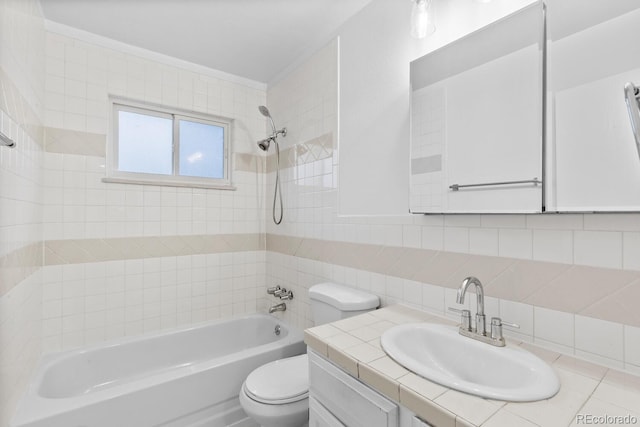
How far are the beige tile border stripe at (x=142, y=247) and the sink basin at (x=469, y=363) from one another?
1819mm

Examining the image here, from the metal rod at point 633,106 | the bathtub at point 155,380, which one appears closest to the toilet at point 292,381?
the bathtub at point 155,380

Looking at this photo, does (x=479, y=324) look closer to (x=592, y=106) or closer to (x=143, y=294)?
(x=592, y=106)

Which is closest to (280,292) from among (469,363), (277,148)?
(277,148)

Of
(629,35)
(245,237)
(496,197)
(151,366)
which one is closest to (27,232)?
(151,366)

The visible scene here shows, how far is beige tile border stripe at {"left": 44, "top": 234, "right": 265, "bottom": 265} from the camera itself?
6.45ft

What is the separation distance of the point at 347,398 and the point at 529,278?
2.49ft

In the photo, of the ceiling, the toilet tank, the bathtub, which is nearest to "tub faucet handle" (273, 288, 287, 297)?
the bathtub

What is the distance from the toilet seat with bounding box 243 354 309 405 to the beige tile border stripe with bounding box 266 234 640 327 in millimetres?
669

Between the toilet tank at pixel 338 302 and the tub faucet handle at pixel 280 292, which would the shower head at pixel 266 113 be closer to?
the tub faucet handle at pixel 280 292

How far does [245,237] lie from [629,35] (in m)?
2.52

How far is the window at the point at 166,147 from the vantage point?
223 centimetres

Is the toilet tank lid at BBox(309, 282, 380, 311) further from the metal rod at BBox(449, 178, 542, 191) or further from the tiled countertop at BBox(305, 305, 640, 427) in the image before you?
the metal rod at BBox(449, 178, 542, 191)

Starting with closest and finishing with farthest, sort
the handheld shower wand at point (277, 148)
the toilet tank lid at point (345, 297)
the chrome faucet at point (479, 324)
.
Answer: the chrome faucet at point (479, 324), the toilet tank lid at point (345, 297), the handheld shower wand at point (277, 148)

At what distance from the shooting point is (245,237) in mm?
2703
